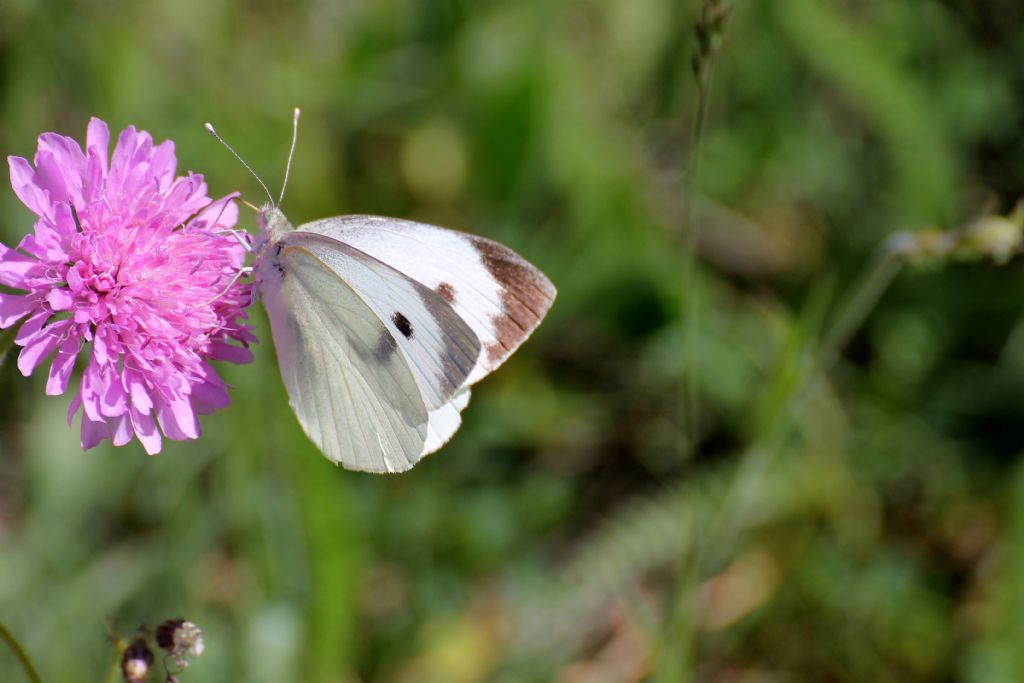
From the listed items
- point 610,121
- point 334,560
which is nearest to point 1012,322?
point 610,121

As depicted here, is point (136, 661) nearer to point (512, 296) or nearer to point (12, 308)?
point (12, 308)

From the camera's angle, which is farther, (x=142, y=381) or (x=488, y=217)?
(x=488, y=217)

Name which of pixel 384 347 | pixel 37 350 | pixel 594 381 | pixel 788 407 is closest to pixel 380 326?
pixel 384 347

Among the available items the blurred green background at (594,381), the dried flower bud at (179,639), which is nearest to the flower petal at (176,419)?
the dried flower bud at (179,639)

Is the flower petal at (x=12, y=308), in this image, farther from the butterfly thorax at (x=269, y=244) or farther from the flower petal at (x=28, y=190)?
the butterfly thorax at (x=269, y=244)

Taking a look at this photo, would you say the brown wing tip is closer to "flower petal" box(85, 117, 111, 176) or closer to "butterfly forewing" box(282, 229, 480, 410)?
"butterfly forewing" box(282, 229, 480, 410)

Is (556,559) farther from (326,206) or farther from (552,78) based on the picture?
(552,78)
